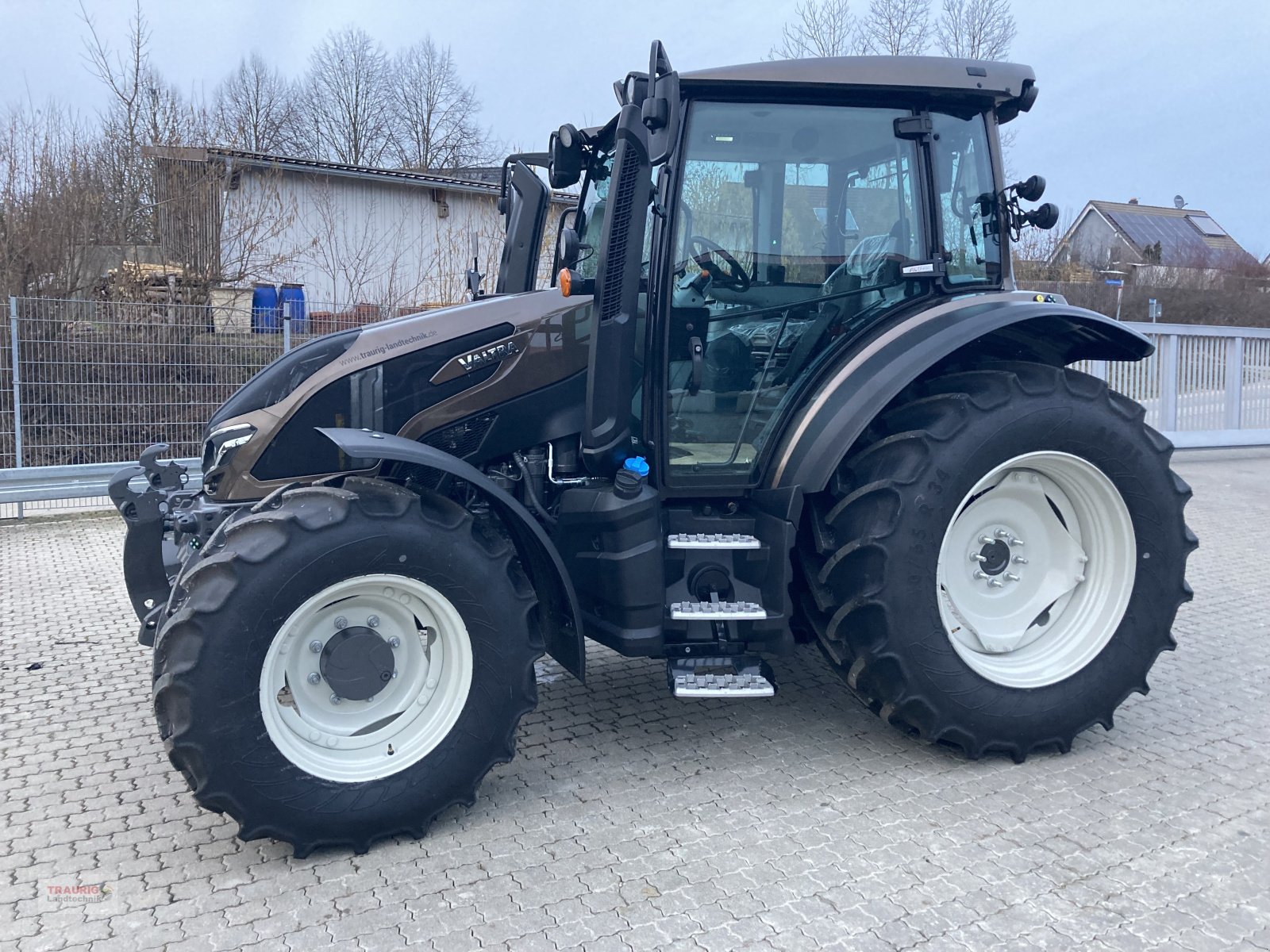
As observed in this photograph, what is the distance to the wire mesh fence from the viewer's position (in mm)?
8594

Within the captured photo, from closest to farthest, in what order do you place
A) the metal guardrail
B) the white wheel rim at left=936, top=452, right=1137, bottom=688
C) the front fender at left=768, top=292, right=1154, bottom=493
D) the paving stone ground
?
the paving stone ground, the front fender at left=768, top=292, right=1154, bottom=493, the white wheel rim at left=936, top=452, right=1137, bottom=688, the metal guardrail

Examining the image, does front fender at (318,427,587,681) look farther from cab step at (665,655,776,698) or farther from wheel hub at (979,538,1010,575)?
wheel hub at (979,538,1010,575)

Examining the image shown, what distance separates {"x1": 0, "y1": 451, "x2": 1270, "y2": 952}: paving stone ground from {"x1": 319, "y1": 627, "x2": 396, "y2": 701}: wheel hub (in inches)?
19.3

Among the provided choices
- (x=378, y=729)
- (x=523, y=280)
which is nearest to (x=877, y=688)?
(x=378, y=729)

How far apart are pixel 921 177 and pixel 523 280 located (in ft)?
6.19

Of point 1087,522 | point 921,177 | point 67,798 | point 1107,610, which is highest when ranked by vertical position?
point 921,177

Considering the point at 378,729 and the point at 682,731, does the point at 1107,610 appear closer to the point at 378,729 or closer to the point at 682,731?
the point at 682,731

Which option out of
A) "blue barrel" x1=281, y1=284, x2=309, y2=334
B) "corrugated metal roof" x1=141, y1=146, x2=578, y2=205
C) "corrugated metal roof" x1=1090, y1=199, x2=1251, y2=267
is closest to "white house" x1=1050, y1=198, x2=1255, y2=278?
"corrugated metal roof" x1=1090, y1=199, x2=1251, y2=267

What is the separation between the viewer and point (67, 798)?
11.3 ft

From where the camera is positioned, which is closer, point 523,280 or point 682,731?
point 682,731

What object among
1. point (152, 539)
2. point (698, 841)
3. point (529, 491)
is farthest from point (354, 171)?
point (698, 841)

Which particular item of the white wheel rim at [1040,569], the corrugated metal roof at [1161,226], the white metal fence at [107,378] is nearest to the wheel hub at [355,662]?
the white wheel rim at [1040,569]

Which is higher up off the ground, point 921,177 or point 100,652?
point 921,177

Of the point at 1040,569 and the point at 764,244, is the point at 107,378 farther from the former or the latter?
the point at 1040,569
